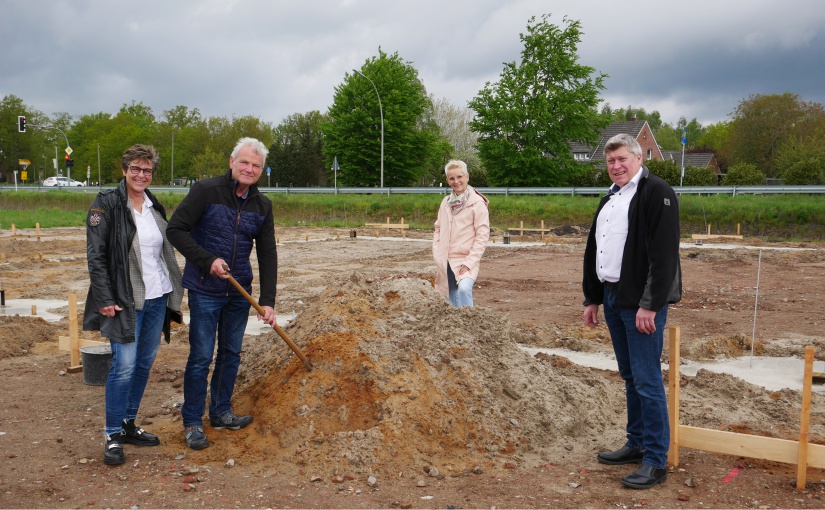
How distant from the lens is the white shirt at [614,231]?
4.05 m

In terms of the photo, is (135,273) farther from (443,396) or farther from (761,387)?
(761,387)

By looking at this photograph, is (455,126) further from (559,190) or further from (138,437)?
(138,437)

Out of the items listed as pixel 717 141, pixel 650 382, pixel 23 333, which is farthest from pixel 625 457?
pixel 717 141

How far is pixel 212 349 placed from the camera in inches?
187

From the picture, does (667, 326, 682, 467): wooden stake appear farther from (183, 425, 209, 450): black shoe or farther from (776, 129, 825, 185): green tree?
(776, 129, 825, 185): green tree

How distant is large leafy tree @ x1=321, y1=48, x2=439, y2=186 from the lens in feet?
159

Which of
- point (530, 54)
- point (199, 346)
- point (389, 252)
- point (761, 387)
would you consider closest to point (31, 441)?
point (199, 346)

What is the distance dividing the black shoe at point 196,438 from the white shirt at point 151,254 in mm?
948

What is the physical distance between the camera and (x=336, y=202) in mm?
36375

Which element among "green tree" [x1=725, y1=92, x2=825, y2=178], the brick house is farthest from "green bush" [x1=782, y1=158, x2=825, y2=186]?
the brick house

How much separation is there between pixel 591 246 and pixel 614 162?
0.63m

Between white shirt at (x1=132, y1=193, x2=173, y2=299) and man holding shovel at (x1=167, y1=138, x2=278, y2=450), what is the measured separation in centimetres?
15

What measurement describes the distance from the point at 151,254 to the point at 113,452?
50.0 inches

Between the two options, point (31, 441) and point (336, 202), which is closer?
point (31, 441)
